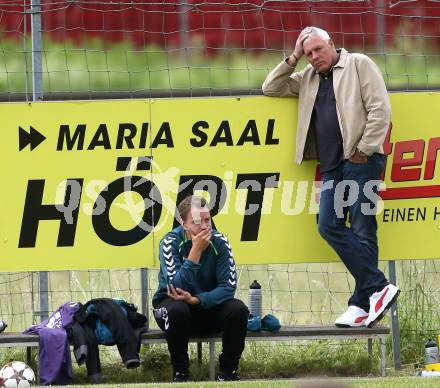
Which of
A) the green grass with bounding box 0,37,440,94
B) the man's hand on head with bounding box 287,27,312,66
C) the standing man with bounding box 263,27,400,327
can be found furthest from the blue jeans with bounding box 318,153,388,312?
the green grass with bounding box 0,37,440,94

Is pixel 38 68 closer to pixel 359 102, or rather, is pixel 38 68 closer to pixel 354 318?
pixel 359 102

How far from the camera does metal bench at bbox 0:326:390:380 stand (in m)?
8.48

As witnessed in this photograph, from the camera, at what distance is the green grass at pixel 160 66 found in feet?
36.7

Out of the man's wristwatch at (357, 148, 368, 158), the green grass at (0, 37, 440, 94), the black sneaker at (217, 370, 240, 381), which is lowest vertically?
the black sneaker at (217, 370, 240, 381)

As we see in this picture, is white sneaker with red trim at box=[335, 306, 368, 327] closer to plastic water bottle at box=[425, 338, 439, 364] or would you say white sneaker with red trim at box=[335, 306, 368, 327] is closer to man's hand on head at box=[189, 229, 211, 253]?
plastic water bottle at box=[425, 338, 439, 364]

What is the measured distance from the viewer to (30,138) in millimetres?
9078

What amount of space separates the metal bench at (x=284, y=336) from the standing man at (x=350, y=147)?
9cm

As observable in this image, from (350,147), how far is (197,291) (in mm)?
1497

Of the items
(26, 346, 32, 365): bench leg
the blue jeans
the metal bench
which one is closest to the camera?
the metal bench

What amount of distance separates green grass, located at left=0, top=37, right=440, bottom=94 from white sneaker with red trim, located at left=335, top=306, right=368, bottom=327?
227cm

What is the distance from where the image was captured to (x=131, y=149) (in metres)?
9.12

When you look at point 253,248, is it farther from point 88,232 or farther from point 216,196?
point 88,232

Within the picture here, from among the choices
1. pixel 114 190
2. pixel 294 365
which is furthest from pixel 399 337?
pixel 114 190

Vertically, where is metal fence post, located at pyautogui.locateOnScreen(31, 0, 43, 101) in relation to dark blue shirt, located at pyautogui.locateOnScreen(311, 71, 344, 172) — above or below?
above
